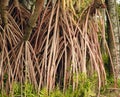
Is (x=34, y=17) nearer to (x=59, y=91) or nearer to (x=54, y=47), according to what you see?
(x=54, y=47)

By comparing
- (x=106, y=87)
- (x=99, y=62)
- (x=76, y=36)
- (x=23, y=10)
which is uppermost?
(x=23, y=10)

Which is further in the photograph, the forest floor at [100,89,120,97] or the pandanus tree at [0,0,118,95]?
the forest floor at [100,89,120,97]

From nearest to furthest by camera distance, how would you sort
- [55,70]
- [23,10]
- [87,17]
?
[55,70] < [87,17] < [23,10]

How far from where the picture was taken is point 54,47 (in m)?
3.21

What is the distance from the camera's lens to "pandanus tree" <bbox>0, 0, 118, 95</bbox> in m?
3.17

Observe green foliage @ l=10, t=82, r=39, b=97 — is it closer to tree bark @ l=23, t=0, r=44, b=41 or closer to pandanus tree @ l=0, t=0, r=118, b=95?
pandanus tree @ l=0, t=0, r=118, b=95

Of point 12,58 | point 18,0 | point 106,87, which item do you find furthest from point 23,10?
point 106,87

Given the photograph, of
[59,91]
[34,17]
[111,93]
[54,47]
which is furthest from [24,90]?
[111,93]

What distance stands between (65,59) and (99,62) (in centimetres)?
33

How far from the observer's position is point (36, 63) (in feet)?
10.6

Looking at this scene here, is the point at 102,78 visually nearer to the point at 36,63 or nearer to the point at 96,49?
the point at 96,49

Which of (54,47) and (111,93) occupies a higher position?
→ (54,47)

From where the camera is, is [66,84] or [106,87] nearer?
[66,84]

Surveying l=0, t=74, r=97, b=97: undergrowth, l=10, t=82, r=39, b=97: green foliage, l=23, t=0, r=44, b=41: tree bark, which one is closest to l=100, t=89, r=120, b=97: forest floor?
l=0, t=74, r=97, b=97: undergrowth
